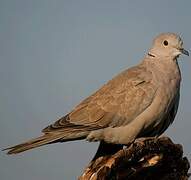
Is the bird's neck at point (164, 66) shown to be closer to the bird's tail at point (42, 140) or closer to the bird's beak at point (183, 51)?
the bird's beak at point (183, 51)

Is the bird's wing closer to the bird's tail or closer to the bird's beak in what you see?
the bird's tail

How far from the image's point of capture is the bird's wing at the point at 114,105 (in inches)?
277

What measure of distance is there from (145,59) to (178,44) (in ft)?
1.94

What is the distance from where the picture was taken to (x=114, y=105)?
721cm

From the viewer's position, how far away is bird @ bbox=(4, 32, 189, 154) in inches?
273

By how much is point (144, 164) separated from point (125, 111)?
228cm

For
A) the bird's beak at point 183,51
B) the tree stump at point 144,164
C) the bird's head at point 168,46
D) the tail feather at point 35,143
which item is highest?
the bird's head at point 168,46

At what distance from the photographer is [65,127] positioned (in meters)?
6.98

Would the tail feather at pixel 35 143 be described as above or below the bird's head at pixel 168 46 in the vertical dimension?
below

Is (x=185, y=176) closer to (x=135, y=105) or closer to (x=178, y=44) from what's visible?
(x=135, y=105)

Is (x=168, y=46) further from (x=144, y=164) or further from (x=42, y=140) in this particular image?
(x=144, y=164)

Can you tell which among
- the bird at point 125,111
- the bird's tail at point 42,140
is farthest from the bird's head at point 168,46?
the bird's tail at point 42,140

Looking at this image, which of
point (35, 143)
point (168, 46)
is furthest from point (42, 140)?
point (168, 46)

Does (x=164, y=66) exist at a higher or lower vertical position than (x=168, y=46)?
lower
